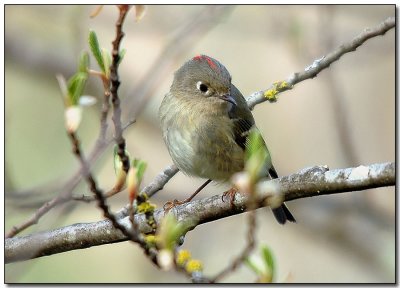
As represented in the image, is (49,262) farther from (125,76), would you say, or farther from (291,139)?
(291,139)

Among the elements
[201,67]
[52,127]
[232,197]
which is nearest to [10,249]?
[232,197]

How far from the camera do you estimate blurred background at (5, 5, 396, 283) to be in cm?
538

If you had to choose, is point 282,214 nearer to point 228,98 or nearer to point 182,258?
point 228,98

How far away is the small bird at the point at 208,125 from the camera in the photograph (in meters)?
3.71

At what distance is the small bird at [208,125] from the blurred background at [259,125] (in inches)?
55.7

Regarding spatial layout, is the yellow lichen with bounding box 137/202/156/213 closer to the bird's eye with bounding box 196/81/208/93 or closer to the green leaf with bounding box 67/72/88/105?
the green leaf with bounding box 67/72/88/105

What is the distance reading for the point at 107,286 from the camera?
10.4 ft

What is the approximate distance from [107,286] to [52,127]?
2835 mm

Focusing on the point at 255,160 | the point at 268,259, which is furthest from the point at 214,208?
the point at 255,160


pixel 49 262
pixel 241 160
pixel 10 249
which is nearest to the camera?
pixel 10 249

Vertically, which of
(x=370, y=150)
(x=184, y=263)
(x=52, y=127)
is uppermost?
(x=184, y=263)

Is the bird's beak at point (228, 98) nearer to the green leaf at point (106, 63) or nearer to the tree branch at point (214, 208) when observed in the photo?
the tree branch at point (214, 208)

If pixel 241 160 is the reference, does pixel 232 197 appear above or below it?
above

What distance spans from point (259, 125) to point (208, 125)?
1.66 m
